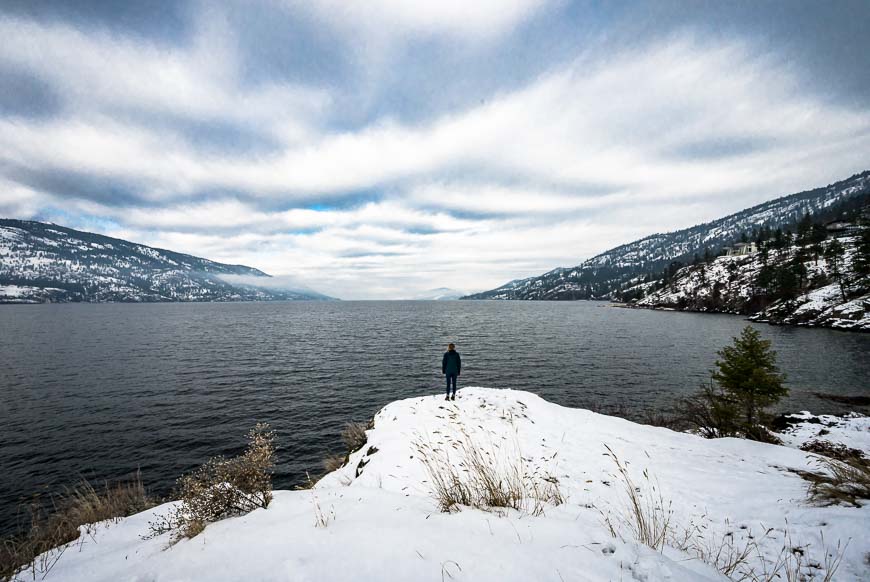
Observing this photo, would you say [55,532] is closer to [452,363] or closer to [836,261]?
[452,363]

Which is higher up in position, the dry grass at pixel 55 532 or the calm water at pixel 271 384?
the dry grass at pixel 55 532

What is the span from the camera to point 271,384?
1118 inches

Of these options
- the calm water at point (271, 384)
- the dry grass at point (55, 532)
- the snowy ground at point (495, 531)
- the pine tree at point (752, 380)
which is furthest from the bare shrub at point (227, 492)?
the pine tree at point (752, 380)

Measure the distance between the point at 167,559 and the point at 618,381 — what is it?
103 ft

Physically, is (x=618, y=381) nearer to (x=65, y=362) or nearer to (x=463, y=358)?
(x=463, y=358)

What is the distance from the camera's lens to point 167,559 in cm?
414

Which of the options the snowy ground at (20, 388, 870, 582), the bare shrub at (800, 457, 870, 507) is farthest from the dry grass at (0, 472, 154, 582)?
the bare shrub at (800, 457, 870, 507)

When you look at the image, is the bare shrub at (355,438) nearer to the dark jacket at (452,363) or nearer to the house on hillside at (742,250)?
the dark jacket at (452,363)

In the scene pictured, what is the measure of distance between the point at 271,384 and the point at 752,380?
105ft

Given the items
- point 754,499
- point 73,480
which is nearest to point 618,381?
point 754,499

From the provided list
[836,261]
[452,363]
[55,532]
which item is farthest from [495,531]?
[836,261]

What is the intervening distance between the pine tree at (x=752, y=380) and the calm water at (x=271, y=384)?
7030mm

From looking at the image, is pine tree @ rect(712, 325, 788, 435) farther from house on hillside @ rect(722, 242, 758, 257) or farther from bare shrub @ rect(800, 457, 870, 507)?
house on hillside @ rect(722, 242, 758, 257)

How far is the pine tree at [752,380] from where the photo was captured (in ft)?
48.3
